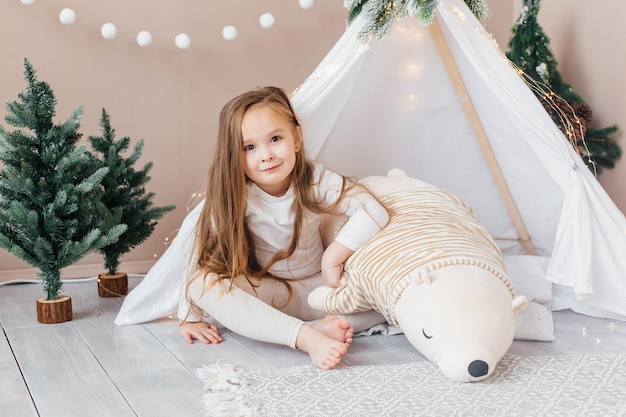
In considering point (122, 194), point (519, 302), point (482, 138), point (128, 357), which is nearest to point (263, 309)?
point (128, 357)

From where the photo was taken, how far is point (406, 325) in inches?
60.5

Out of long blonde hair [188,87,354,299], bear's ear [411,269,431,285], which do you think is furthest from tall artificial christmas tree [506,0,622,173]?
bear's ear [411,269,431,285]

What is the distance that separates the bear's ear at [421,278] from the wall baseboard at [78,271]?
1385mm

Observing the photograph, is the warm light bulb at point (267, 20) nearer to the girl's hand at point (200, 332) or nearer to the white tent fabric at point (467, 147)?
the white tent fabric at point (467, 147)

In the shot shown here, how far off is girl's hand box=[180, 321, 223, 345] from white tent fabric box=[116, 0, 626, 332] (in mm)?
143

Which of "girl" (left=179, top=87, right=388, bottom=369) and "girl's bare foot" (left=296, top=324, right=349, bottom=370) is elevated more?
"girl" (left=179, top=87, right=388, bottom=369)

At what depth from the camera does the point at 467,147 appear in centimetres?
244

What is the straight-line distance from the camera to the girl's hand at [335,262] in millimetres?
1807

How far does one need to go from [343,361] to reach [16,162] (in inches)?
39.3

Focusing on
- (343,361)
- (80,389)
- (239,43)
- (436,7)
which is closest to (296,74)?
(239,43)

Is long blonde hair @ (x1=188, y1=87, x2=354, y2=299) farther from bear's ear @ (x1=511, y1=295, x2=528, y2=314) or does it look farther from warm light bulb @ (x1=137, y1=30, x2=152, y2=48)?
warm light bulb @ (x1=137, y1=30, x2=152, y2=48)

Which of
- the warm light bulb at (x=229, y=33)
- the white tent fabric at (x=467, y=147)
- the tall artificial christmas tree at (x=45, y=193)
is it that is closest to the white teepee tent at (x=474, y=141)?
the white tent fabric at (x=467, y=147)

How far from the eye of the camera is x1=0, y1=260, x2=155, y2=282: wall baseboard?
2.48m

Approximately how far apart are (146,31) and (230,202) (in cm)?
103
